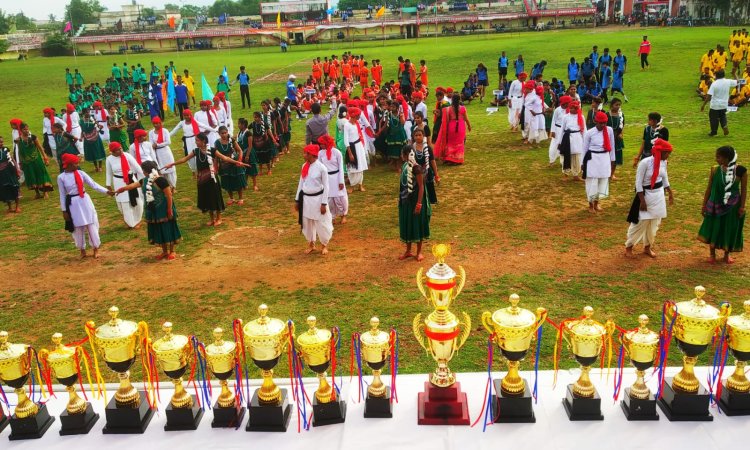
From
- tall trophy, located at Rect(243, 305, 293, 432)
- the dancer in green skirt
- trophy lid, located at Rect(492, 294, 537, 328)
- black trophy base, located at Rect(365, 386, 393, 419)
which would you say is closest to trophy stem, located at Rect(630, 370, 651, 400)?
trophy lid, located at Rect(492, 294, 537, 328)

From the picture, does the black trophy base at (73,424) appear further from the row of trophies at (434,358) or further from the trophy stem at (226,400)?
the trophy stem at (226,400)

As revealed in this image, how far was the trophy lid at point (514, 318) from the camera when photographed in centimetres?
364

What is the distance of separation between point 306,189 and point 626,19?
49.8m

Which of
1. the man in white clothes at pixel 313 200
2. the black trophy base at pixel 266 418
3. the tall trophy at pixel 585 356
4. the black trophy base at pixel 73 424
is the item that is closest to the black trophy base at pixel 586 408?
the tall trophy at pixel 585 356

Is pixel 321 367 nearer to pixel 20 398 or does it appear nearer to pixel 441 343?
pixel 441 343

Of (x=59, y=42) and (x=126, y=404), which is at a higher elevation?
(x=59, y=42)

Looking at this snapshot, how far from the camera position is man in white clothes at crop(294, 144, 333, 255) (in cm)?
781

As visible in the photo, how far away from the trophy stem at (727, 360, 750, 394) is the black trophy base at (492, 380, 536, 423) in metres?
1.31

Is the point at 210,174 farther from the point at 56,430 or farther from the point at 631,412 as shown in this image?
the point at 631,412

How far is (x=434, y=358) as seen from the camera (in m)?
3.77

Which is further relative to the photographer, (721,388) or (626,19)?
(626,19)

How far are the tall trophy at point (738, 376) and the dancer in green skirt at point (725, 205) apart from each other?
3441 millimetres

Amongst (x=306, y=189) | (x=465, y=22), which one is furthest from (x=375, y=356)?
(x=465, y=22)

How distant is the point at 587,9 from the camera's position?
191ft
